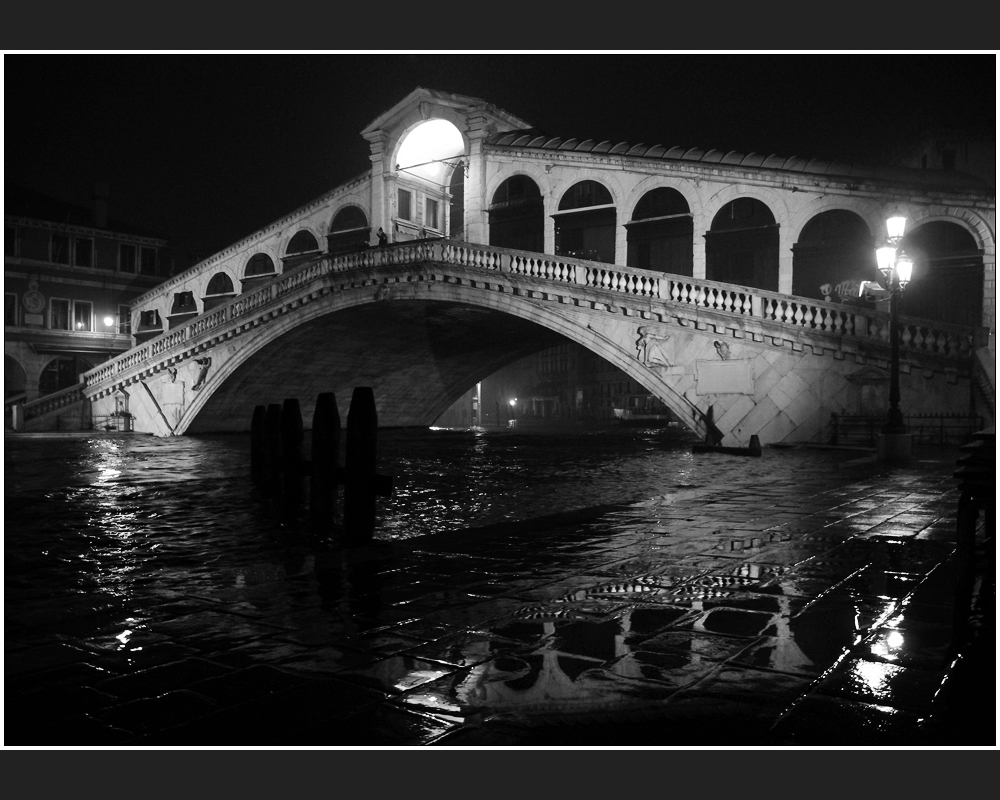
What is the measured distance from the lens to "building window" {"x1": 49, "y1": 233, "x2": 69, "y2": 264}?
41.9 m

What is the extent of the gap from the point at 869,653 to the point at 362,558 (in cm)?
311

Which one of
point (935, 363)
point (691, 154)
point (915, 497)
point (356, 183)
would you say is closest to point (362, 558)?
point (915, 497)

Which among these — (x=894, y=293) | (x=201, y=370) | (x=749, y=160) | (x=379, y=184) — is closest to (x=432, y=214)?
(x=379, y=184)

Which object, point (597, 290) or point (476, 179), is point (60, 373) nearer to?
point (476, 179)

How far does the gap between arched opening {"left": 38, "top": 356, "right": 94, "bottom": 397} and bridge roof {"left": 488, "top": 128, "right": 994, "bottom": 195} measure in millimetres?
26900

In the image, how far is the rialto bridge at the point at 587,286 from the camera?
1856 cm

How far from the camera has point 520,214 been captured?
99.1 feet

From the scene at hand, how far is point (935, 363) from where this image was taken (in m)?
16.7

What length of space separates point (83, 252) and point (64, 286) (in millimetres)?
2111

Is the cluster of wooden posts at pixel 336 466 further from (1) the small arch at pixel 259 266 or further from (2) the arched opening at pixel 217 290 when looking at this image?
(2) the arched opening at pixel 217 290

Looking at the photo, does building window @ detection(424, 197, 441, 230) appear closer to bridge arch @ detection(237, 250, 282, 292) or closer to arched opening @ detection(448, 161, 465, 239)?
arched opening @ detection(448, 161, 465, 239)

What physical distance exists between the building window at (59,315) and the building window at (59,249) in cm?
202

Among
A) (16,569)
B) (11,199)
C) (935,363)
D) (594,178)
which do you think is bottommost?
(16,569)

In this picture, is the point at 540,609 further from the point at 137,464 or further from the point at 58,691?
the point at 137,464
